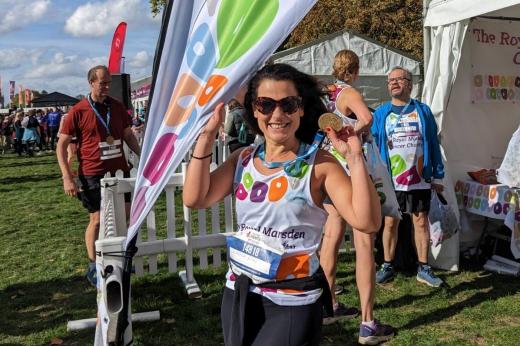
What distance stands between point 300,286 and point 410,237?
357cm

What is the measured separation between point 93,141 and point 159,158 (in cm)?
312

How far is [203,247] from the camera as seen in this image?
5.32 m

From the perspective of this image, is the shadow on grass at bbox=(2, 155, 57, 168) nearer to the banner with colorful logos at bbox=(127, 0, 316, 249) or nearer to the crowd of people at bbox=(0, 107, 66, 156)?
the crowd of people at bbox=(0, 107, 66, 156)

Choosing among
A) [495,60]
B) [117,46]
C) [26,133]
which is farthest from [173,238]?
[26,133]

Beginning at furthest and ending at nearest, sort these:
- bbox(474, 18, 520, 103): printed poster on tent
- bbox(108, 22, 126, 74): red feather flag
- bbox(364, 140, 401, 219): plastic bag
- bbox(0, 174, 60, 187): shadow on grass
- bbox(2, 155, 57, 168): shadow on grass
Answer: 1. bbox(2, 155, 57, 168): shadow on grass
2. bbox(108, 22, 126, 74): red feather flag
3. bbox(0, 174, 60, 187): shadow on grass
4. bbox(474, 18, 520, 103): printed poster on tent
5. bbox(364, 140, 401, 219): plastic bag

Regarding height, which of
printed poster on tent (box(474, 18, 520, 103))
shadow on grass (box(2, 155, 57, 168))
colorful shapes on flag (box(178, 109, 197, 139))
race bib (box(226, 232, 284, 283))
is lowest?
shadow on grass (box(2, 155, 57, 168))

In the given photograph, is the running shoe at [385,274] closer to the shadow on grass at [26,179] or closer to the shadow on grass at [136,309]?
the shadow on grass at [136,309]

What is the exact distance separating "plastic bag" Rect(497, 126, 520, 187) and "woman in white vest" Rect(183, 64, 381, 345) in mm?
3690

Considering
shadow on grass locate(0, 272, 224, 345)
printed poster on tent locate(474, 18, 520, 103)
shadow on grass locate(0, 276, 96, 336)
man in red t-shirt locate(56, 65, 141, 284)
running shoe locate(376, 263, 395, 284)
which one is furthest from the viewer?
printed poster on tent locate(474, 18, 520, 103)

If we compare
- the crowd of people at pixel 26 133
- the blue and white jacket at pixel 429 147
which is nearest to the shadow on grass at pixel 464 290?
the blue and white jacket at pixel 429 147

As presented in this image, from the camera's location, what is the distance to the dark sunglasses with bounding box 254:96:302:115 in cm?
209

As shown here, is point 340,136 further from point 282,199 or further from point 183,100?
point 183,100

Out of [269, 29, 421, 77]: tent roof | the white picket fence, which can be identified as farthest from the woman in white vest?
[269, 29, 421, 77]: tent roof

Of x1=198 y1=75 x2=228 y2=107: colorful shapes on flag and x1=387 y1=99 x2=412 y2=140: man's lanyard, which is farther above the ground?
x1=198 y1=75 x2=228 y2=107: colorful shapes on flag
